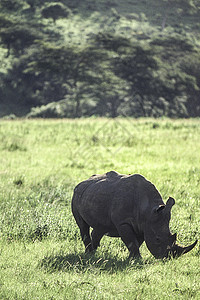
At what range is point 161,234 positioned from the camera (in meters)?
5.45

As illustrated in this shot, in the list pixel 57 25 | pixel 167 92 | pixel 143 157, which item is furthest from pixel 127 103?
pixel 143 157

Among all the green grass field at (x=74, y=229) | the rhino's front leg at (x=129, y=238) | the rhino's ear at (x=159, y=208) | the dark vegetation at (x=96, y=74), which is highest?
the rhino's ear at (x=159, y=208)

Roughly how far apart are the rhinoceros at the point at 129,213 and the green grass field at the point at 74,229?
0.79 feet

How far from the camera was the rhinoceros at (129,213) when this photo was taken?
546 centimetres

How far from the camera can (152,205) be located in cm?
561

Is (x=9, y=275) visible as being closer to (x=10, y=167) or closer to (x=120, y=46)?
(x=10, y=167)

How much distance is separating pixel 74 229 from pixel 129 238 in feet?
5.97

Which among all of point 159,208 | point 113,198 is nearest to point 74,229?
point 113,198

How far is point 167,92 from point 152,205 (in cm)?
4557

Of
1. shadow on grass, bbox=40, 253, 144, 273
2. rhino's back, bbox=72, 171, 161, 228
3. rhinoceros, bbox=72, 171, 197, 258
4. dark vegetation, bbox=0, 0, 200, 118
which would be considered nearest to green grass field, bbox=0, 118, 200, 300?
shadow on grass, bbox=40, 253, 144, 273

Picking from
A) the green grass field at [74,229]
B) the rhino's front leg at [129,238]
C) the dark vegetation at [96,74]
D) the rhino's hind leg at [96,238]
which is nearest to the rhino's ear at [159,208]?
the rhino's front leg at [129,238]

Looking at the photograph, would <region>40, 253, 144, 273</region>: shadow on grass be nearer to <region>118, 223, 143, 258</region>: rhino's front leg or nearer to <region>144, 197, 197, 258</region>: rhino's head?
<region>118, 223, 143, 258</region>: rhino's front leg

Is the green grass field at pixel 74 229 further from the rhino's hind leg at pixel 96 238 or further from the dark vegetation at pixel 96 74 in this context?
the dark vegetation at pixel 96 74

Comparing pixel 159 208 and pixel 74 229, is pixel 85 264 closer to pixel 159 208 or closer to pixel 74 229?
pixel 159 208
